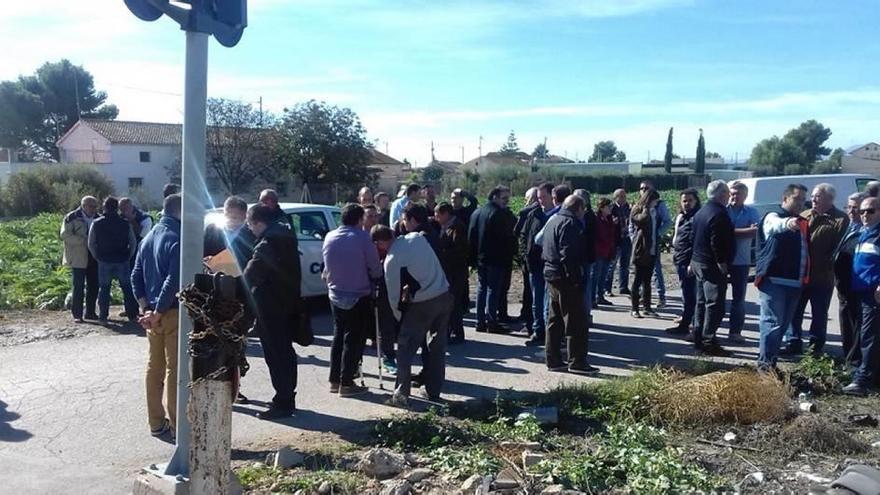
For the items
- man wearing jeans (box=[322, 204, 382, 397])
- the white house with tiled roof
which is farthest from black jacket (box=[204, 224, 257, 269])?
the white house with tiled roof

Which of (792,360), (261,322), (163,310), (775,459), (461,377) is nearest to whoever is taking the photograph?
(775,459)

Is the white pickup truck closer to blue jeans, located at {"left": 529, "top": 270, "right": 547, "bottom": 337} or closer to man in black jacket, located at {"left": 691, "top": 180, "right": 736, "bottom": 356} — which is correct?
blue jeans, located at {"left": 529, "top": 270, "right": 547, "bottom": 337}

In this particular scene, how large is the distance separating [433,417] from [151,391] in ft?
7.57

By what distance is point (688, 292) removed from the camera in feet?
32.9

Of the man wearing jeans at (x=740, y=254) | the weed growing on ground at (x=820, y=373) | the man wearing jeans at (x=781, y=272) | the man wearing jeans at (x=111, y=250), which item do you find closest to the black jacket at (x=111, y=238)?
the man wearing jeans at (x=111, y=250)

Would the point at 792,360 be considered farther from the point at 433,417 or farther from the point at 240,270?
the point at 240,270

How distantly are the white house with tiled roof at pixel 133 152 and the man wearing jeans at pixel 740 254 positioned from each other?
2143 inches

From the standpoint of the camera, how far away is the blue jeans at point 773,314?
7.75 metres

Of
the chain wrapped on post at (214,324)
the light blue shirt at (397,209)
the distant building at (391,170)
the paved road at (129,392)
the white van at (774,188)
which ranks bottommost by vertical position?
the paved road at (129,392)

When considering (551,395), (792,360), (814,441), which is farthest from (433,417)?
(792,360)

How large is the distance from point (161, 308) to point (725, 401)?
15.3 ft

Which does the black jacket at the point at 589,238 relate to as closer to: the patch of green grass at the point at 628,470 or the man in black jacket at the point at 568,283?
the man in black jacket at the point at 568,283

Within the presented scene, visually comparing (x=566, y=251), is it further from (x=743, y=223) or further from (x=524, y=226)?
(x=743, y=223)

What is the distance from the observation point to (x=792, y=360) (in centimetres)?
874
